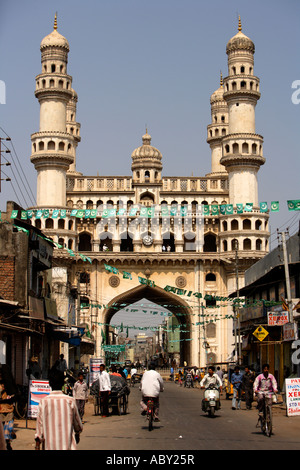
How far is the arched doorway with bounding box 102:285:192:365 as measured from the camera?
57.5 meters

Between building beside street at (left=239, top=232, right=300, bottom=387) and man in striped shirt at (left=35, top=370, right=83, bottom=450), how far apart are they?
1457cm

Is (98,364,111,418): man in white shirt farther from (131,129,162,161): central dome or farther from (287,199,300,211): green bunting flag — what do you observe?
(131,129,162,161): central dome

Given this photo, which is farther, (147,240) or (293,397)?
(147,240)

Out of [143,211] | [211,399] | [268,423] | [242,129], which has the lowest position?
[268,423]

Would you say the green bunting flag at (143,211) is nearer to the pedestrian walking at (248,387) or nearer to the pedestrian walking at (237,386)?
the pedestrian walking at (237,386)

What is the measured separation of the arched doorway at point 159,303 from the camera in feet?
189

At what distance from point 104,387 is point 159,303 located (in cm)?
4463

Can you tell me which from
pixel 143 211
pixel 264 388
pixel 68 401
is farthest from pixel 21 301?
pixel 143 211

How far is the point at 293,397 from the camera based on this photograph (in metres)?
18.0

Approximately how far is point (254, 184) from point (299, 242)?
83.1ft

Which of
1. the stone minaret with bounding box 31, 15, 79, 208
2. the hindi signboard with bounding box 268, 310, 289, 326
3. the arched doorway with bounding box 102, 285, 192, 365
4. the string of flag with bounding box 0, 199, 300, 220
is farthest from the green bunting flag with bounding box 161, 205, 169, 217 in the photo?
the hindi signboard with bounding box 268, 310, 289, 326

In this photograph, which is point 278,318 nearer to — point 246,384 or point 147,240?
point 246,384

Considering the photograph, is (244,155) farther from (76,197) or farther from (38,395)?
(38,395)

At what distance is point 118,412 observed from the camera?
1989cm
